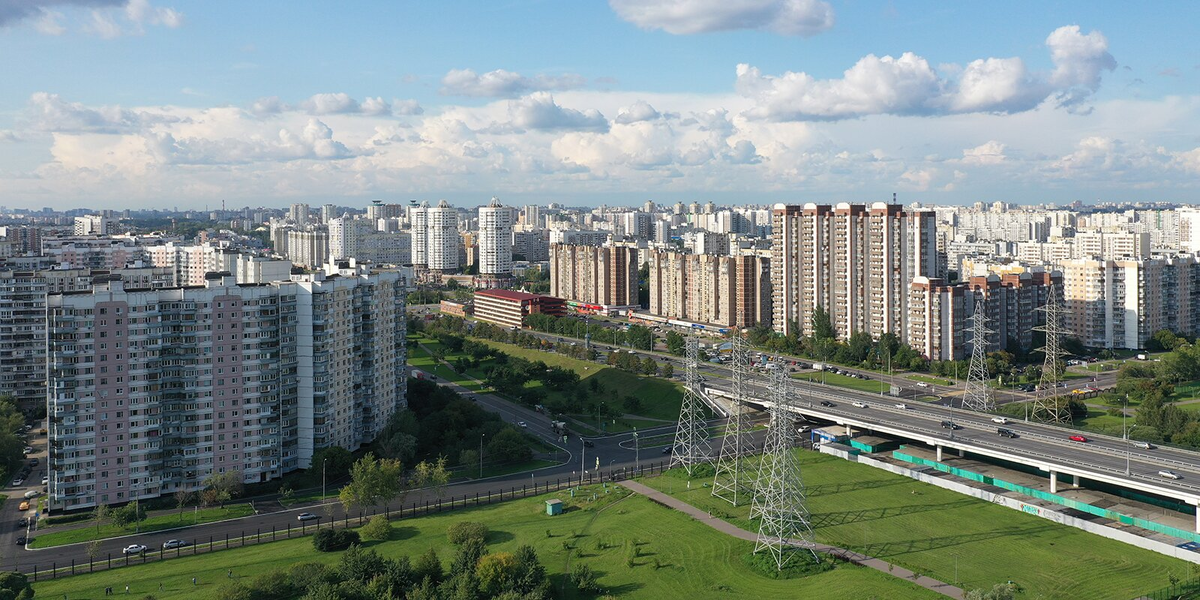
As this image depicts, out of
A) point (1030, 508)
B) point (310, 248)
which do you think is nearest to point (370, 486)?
point (1030, 508)

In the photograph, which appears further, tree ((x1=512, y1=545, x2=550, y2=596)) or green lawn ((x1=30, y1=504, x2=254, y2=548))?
green lawn ((x1=30, y1=504, x2=254, y2=548))

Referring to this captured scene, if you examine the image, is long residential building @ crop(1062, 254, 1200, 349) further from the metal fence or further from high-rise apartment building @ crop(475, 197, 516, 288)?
high-rise apartment building @ crop(475, 197, 516, 288)

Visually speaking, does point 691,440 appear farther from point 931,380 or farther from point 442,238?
point 442,238

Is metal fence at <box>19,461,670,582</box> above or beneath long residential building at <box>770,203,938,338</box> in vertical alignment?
beneath

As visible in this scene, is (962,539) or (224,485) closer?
(962,539)

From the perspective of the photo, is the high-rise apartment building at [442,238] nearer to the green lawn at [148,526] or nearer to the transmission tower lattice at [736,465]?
the transmission tower lattice at [736,465]

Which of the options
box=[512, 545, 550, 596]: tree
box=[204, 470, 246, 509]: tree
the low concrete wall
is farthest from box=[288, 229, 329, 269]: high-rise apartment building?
box=[512, 545, 550, 596]: tree
